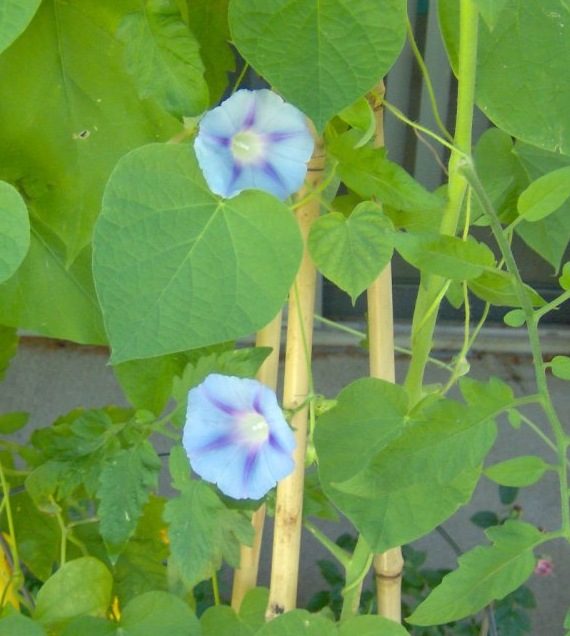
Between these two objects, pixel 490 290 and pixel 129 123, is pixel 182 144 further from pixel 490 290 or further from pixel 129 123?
pixel 490 290

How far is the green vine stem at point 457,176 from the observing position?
47 centimetres

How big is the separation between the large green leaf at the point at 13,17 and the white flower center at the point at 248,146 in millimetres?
132

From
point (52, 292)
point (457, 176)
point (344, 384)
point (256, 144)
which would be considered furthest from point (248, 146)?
point (344, 384)

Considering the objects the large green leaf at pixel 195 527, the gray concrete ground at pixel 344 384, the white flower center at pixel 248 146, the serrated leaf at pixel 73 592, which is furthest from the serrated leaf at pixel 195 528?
the gray concrete ground at pixel 344 384

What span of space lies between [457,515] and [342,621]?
1.04 m

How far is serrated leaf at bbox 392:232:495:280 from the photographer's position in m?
0.46

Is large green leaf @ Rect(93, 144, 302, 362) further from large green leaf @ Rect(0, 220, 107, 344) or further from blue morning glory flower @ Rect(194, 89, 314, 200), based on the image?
large green leaf @ Rect(0, 220, 107, 344)

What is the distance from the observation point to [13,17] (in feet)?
1.42

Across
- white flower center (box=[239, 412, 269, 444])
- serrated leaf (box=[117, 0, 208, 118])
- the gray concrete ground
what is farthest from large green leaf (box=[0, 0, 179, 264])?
the gray concrete ground

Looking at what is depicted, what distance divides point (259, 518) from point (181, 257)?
285 millimetres

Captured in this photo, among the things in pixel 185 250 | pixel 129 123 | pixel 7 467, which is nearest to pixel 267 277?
pixel 185 250

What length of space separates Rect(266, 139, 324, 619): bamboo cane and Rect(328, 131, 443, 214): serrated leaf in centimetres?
3

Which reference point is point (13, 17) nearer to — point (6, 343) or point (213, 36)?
point (213, 36)

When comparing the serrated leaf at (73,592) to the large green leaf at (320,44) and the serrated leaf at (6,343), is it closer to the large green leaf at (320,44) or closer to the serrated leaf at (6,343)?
the serrated leaf at (6,343)
